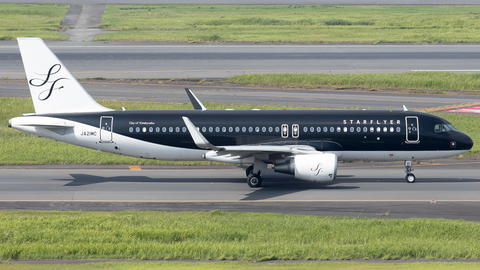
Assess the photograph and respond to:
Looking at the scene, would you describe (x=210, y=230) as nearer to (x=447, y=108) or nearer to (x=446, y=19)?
(x=447, y=108)

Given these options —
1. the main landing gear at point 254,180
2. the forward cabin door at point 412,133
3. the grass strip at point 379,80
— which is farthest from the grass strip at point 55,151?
the grass strip at point 379,80

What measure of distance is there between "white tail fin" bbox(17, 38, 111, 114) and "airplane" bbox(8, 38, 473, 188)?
6 centimetres

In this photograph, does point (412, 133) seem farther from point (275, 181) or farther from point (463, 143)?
point (275, 181)

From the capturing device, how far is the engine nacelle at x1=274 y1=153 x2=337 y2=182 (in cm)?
2994

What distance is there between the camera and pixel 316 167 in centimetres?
3000

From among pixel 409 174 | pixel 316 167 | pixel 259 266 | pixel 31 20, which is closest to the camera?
pixel 259 266

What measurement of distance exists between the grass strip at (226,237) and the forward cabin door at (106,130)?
714cm

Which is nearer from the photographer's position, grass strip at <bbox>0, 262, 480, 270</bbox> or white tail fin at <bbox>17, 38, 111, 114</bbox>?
grass strip at <bbox>0, 262, 480, 270</bbox>

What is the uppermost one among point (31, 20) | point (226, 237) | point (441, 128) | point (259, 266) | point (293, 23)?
point (31, 20)

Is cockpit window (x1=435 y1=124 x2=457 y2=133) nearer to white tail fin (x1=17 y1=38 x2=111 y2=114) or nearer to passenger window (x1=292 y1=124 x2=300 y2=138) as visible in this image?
passenger window (x1=292 y1=124 x2=300 y2=138)

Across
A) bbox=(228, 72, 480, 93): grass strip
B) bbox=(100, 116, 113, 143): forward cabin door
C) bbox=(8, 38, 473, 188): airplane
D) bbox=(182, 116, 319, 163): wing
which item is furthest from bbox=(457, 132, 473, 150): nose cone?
bbox=(228, 72, 480, 93): grass strip

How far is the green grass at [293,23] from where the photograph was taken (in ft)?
308

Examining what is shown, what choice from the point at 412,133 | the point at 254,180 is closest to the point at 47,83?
the point at 254,180

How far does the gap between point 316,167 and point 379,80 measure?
37.4 metres
